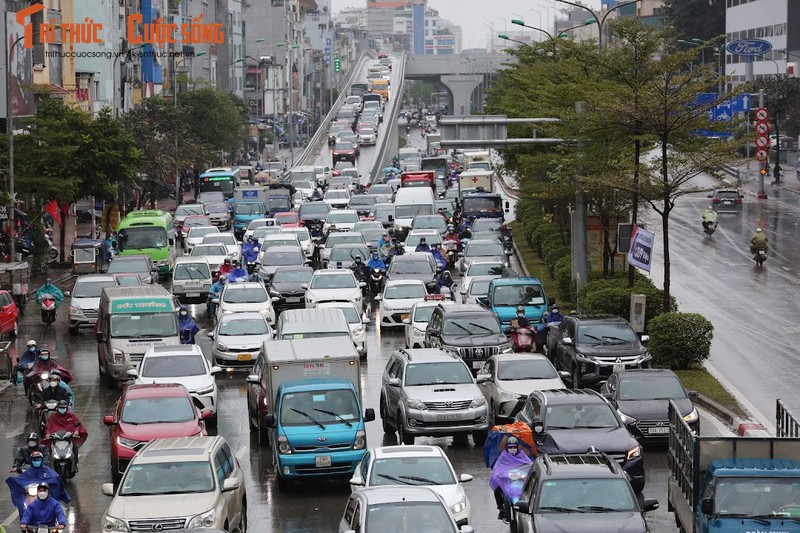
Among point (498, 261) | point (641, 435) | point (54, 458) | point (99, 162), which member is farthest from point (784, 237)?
point (54, 458)

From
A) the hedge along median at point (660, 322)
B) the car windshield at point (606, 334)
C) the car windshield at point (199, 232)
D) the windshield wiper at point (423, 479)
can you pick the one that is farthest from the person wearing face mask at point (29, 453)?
the car windshield at point (199, 232)

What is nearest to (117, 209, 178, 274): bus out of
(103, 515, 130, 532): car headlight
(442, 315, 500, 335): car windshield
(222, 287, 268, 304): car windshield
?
(222, 287, 268, 304): car windshield

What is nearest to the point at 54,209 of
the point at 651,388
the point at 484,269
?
the point at 484,269

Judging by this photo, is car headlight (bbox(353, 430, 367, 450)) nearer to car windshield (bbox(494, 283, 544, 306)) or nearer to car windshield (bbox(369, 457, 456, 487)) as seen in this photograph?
car windshield (bbox(369, 457, 456, 487))

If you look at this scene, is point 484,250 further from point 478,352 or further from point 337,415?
point 337,415

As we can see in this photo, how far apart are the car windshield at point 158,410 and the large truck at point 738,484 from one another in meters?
8.81

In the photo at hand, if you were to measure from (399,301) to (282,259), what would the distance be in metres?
9.50

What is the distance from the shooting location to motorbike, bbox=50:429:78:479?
24812 millimetres

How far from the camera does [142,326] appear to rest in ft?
114

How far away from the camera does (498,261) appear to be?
1946 inches

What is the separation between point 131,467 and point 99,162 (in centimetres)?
4519

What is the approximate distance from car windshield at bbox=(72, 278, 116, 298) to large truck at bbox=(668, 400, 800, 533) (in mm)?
26247

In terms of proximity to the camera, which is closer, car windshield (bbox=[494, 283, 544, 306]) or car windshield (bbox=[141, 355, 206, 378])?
car windshield (bbox=[141, 355, 206, 378])

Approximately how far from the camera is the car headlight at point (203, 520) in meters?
18.5
